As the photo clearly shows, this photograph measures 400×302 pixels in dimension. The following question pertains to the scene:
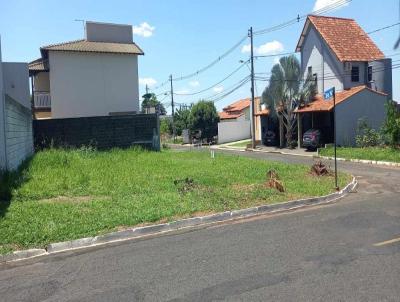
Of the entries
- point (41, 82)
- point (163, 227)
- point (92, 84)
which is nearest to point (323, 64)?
point (92, 84)

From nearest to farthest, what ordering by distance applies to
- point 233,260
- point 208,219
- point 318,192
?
point 233,260, point 208,219, point 318,192

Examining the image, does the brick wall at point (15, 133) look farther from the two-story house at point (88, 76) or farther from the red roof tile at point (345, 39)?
the red roof tile at point (345, 39)

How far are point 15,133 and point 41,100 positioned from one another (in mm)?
18228

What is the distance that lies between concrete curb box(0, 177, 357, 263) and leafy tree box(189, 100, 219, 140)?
4434cm

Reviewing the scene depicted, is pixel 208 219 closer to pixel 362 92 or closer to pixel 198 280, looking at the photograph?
pixel 198 280

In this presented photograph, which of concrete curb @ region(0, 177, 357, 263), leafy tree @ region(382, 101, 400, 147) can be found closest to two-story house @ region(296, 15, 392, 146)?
leafy tree @ region(382, 101, 400, 147)

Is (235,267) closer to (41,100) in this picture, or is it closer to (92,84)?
(41,100)

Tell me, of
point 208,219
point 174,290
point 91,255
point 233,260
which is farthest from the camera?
point 208,219

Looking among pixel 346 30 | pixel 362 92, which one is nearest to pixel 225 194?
pixel 362 92

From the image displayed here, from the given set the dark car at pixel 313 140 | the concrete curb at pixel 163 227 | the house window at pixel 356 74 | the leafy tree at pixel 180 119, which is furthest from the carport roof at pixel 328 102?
the leafy tree at pixel 180 119

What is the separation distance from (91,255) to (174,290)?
2323 mm

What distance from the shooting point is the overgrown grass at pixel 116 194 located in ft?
28.3

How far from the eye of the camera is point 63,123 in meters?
25.1

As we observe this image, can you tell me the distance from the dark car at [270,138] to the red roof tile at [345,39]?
778 cm
